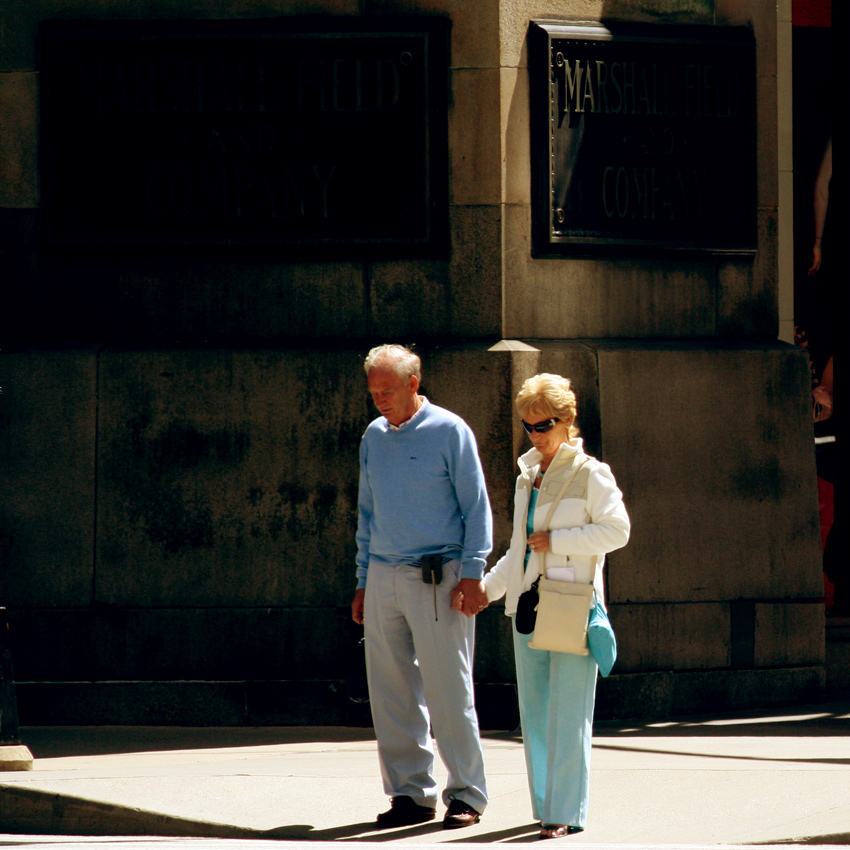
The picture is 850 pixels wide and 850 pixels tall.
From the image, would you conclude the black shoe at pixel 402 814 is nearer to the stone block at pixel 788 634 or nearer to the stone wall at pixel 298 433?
the stone wall at pixel 298 433

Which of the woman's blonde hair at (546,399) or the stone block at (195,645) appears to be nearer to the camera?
the woman's blonde hair at (546,399)

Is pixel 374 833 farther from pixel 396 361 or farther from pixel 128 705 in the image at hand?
pixel 128 705

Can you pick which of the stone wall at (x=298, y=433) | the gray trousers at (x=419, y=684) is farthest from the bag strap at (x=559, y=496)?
the stone wall at (x=298, y=433)

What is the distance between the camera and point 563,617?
18.0 ft

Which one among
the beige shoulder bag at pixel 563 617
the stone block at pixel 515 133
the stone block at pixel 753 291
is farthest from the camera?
the stone block at pixel 753 291

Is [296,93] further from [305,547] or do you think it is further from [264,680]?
[264,680]

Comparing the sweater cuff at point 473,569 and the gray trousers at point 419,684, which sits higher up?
the sweater cuff at point 473,569

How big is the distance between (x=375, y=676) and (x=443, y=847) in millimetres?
828

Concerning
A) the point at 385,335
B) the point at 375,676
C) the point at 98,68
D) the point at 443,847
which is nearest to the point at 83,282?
the point at 98,68

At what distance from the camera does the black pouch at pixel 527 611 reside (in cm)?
560

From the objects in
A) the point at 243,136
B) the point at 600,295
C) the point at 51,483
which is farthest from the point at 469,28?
the point at 51,483

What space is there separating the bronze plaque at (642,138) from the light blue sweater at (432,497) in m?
2.98

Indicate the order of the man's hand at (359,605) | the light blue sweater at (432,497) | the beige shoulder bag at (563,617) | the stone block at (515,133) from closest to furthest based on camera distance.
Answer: the beige shoulder bag at (563,617)
the light blue sweater at (432,497)
the man's hand at (359,605)
the stone block at (515,133)

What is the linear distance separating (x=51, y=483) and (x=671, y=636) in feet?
12.3
